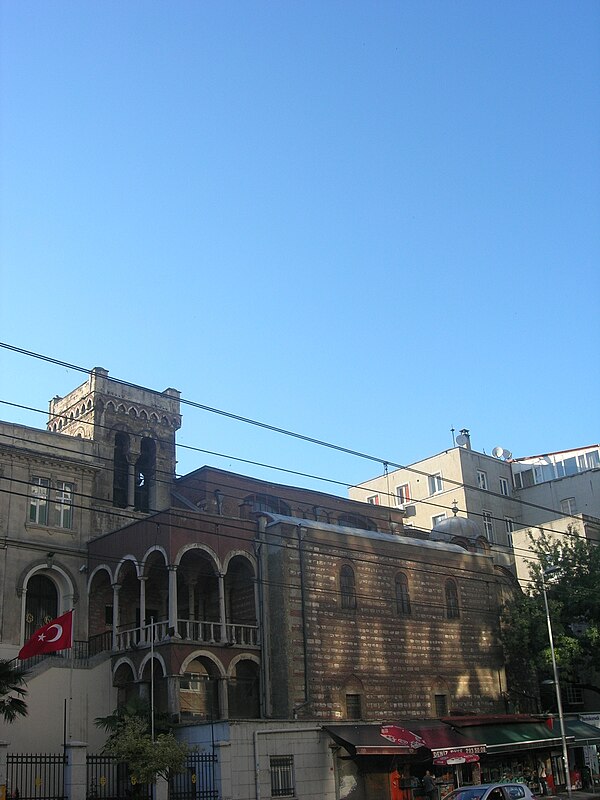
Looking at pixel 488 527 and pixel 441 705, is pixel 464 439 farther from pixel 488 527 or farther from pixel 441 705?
pixel 441 705

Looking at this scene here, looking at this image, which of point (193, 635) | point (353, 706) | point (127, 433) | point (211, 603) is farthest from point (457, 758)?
point (127, 433)

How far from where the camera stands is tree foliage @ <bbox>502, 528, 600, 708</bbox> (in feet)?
135

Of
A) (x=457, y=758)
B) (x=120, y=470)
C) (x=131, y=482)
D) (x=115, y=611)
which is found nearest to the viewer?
(x=457, y=758)

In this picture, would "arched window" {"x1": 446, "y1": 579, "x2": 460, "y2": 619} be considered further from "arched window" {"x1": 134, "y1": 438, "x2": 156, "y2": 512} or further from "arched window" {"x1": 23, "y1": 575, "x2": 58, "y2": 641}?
"arched window" {"x1": 23, "y1": 575, "x2": 58, "y2": 641}

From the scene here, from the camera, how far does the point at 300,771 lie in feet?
100

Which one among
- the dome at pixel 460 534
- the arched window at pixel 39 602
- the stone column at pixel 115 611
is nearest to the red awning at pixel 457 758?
the stone column at pixel 115 611

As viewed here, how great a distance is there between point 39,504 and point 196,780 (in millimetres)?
15200

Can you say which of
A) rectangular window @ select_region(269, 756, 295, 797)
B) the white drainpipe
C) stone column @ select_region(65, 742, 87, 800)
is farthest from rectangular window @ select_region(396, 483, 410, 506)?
stone column @ select_region(65, 742, 87, 800)

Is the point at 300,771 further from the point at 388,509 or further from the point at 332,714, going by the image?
the point at 388,509

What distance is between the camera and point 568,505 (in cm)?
6094

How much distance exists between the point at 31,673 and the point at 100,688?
3.07 metres

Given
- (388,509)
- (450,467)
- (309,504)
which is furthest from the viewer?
(450,467)

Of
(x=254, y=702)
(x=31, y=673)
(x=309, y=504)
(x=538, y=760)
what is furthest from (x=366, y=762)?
(x=309, y=504)

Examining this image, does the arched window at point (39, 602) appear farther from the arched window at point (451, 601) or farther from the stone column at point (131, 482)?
the arched window at point (451, 601)
